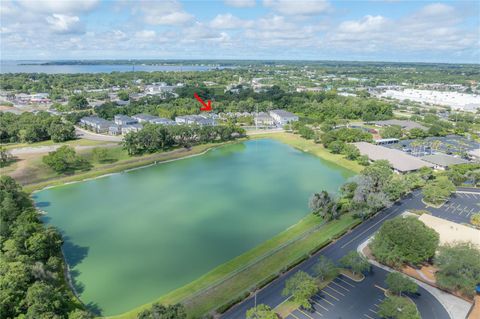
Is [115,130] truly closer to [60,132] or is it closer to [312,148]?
[60,132]

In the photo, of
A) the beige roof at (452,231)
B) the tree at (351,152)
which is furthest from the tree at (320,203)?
the tree at (351,152)

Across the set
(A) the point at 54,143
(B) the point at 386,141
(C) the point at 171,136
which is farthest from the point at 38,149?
(B) the point at 386,141

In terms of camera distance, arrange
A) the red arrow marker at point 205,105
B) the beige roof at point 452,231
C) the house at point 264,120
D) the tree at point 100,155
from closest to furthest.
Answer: the beige roof at point 452,231 → the tree at point 100,155 → the house at point 264,120 → the red arrow marker at point 205,105

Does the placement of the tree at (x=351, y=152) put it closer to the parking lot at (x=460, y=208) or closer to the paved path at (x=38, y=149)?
the parking lot at (x=460, y=208)

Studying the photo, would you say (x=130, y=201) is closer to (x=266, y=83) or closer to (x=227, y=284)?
(x=227, y=284)

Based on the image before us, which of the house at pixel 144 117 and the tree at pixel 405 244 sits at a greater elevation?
the house at pixel 144 117

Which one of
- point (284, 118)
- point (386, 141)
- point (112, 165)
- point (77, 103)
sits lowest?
point (112, 165)
